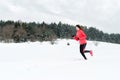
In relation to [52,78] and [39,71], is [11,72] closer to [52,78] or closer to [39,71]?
[39,71]

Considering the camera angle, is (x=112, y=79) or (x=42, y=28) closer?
(x=112, y=79)

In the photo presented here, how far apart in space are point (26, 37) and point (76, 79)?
317 feet

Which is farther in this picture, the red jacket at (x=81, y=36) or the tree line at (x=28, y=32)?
the tree line at (x=28, y=32)

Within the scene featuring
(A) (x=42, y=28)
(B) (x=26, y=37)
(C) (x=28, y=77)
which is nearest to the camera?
(C) (x=28, y=77)

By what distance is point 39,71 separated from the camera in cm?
821

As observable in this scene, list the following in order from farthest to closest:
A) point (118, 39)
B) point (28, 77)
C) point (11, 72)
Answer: point (118, 39) < point (11, 72) < point (28, 77)

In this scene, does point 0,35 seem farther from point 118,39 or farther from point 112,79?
point 112,79

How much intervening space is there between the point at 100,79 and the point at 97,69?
1.47 metres

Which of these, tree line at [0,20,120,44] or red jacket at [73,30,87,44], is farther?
tree line at [0,20,120,44]

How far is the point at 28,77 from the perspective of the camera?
7.27 meters

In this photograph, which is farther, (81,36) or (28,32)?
(28,32)

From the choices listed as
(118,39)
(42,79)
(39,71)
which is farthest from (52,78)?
(118,39)

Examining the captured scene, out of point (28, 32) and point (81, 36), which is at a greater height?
point (28, 32)

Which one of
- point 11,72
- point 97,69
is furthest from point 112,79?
point 11,72
